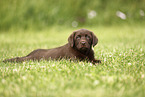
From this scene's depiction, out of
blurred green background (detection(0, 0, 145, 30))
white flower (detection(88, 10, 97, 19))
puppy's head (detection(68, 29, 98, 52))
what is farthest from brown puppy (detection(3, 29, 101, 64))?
white flower (detection(88, 10, 97, 19))

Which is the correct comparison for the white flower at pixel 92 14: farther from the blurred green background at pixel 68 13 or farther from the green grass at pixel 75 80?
the green grass at pixel 75 80

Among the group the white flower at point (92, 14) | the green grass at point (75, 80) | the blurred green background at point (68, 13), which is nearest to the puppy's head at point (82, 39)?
the green grass at point (75, 80)

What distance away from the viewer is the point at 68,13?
704 inches

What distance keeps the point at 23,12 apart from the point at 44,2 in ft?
7.71

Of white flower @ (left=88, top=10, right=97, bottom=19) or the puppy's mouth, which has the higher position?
white flower @ (left=88, top=10, right=97, bottom=19)

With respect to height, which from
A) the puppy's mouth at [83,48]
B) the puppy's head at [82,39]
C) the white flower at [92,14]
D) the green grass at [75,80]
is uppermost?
the white flower at [92,14]

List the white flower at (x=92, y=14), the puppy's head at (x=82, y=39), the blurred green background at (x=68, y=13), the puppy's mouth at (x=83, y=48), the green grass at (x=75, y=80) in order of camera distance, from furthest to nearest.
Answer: the white flower at (x=92, y=14), the blurred green background at (x=68, y=13), the puppy's head at (x=82, y=39), the puppy's mouth at (x=83, y=48), the green grass at (x=75, y=80)

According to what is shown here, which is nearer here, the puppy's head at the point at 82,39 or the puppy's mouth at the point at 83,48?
the puppy's mouth at the point at 83,48

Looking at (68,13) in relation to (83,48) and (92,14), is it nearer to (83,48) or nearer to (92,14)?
(92,14)

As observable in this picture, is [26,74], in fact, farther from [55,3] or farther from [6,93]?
[55,3]

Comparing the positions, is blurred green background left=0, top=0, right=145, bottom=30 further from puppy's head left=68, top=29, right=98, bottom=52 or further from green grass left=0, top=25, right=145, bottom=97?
green grass left=0, top=25, right=145, bottom=97

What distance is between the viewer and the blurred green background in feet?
47.4

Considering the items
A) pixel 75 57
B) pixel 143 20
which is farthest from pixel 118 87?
pixel 143 20

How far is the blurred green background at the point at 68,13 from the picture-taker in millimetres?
14461
